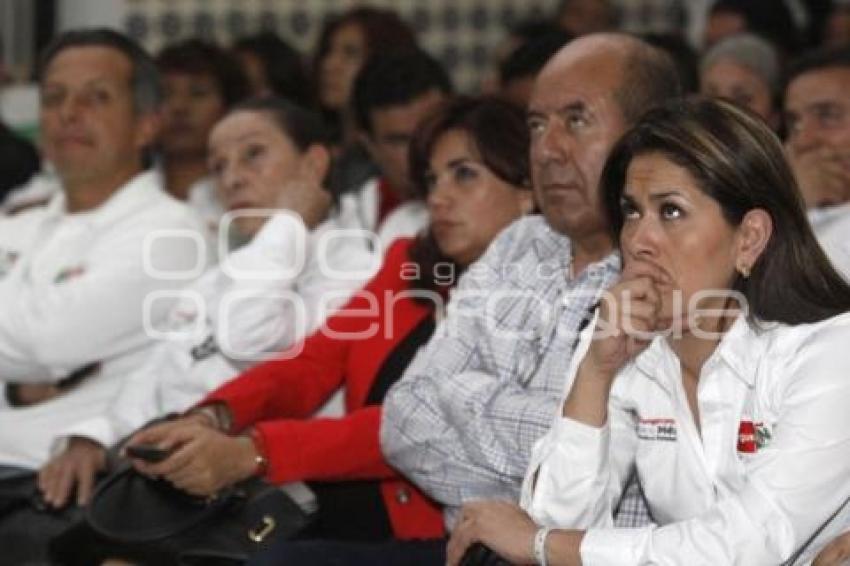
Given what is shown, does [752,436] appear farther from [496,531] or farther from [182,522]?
[182,522]

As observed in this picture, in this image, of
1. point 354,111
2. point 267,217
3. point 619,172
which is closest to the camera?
point 619,172

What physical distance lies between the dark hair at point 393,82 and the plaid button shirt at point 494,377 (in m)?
1.52

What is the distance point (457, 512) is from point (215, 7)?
3858 mm

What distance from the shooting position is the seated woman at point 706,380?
2230 millimetres

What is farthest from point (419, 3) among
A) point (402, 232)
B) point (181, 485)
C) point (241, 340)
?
point (181, 485)

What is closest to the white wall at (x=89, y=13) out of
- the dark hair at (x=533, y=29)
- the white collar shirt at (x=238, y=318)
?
the dark hair at (x=533, y=29)

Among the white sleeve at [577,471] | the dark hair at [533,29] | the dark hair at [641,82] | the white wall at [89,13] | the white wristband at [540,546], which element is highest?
the dark hair at [641,82]

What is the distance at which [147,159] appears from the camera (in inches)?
159

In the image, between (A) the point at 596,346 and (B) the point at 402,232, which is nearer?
(A) the point at 596,346

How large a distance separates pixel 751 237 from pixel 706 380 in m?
0.21

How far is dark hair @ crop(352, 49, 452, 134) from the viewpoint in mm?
4441

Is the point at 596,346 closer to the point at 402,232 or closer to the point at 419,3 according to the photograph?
the point at 402,232

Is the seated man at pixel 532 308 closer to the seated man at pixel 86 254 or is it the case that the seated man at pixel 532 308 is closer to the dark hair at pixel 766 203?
the dark hair at pixel 766 203

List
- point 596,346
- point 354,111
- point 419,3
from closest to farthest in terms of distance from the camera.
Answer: point 596,346 → point 354,111 → point 419,3
